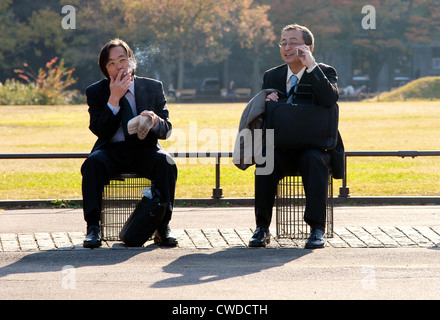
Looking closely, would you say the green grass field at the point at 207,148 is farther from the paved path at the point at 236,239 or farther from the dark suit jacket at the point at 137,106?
the dark suit jacket at the point at 137,106

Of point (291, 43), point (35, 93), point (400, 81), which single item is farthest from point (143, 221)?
point (400, 81)

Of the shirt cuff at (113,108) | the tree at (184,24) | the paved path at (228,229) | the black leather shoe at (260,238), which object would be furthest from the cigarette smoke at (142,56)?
the tree at (184,24)

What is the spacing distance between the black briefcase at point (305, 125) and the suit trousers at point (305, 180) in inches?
3.8

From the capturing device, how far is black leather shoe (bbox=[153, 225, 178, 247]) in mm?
7328

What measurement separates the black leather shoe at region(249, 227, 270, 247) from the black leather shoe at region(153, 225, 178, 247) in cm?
67

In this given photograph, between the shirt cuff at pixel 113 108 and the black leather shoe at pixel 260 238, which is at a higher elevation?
the shirt cuff at pixel 113 108

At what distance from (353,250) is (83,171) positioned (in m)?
2.37

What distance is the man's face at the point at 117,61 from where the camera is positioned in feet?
23.9

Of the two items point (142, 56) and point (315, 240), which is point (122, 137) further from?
point (142, 56)

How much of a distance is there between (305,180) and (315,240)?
0.52 m

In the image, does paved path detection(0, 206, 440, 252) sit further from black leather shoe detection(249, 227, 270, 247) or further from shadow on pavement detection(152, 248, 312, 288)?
shadow on pavement detection(152, 248, 312, 288)

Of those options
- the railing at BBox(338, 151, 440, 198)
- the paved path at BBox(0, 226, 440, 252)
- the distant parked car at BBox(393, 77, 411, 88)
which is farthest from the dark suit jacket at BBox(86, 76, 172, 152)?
the distant parked car at BBox(393, 77, 411, 88)

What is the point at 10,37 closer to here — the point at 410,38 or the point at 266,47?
the point at 266,47

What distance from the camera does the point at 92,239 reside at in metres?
7.16
